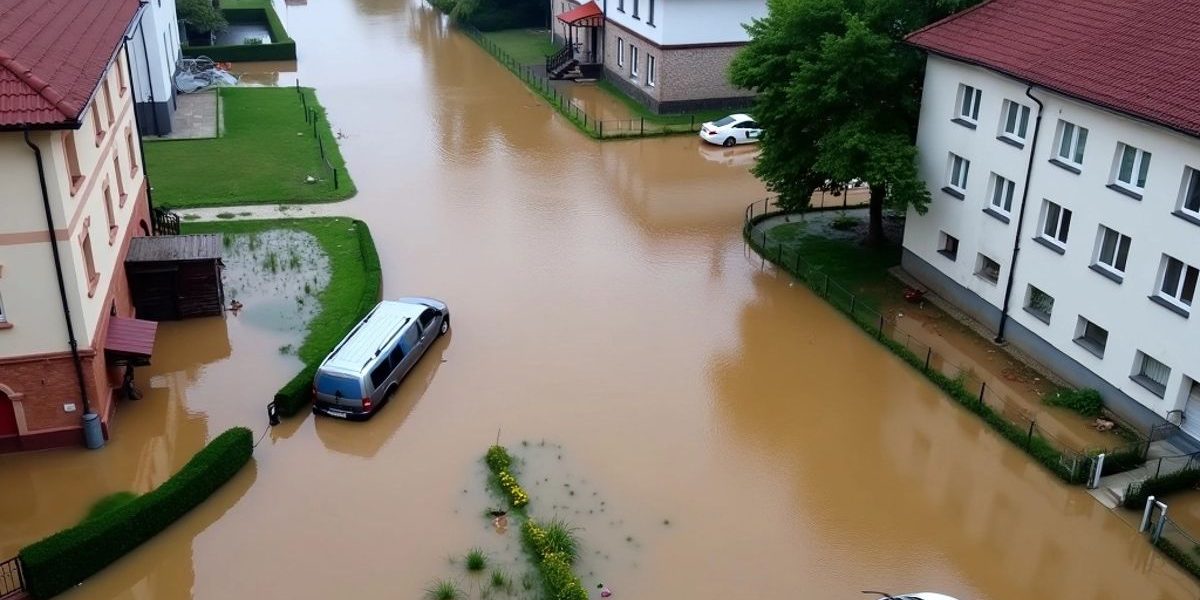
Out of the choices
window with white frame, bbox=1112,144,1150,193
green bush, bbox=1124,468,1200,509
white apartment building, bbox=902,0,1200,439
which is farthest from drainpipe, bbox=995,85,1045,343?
green bush, bbox=1124,468,1200,509

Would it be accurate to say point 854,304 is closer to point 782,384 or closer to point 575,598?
point 782,384

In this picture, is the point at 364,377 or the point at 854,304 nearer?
the point at 364,377

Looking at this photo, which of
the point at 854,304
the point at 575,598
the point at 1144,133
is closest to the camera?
the point at 575,598

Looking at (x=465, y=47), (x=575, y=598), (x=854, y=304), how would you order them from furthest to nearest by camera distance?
(x=465, y=47), (x=854, y=304), (x=575, y=598)

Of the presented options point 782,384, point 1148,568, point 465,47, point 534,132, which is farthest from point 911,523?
point 465,47

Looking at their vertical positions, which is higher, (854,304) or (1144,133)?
(1144,133)

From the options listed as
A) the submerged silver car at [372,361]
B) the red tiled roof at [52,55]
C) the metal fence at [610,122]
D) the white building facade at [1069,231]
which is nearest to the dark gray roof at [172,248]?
the red tiled roof at [52,55]
